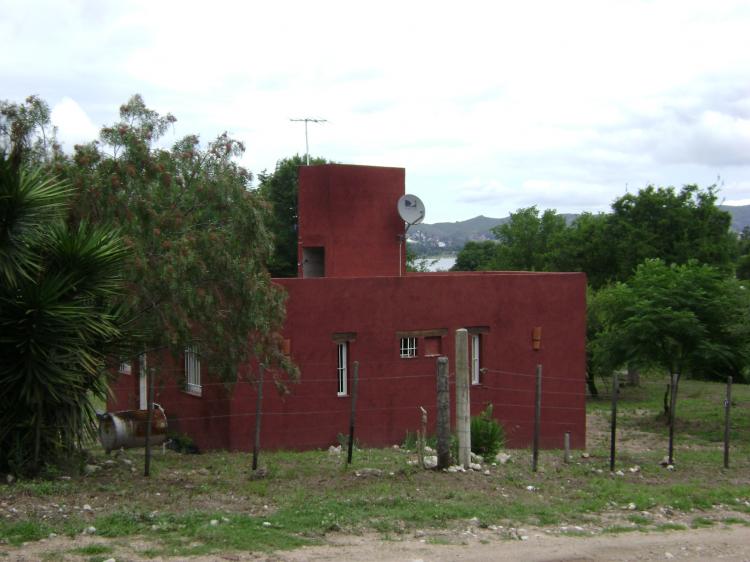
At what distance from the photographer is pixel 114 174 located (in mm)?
12875

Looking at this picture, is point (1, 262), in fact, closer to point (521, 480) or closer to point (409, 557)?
point (409, 557)

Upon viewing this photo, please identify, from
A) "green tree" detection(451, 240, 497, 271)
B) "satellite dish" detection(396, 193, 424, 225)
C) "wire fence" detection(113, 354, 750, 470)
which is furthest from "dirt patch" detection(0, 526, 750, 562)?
"green tree" detection(451, 240, 497, 271)

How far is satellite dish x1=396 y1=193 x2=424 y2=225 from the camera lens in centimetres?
2084

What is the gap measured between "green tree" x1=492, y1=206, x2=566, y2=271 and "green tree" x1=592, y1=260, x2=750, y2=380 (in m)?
31.8

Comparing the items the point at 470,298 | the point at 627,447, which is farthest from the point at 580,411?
the point at 470,298

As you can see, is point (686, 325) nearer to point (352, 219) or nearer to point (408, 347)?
point (408, 347)

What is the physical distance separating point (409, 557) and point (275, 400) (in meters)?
9.60

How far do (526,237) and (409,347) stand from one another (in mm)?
43357

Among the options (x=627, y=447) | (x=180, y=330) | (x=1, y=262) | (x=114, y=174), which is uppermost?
(x=114, y=174)

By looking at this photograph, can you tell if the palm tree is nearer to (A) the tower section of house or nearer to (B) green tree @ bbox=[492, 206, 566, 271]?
(A) the tower section of house

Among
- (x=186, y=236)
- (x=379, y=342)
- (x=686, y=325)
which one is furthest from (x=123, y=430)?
(x=686, y=325)

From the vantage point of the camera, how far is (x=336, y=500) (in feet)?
33.7

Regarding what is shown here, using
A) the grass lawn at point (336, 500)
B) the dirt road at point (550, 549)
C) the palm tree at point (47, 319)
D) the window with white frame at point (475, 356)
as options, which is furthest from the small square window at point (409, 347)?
the dirt road at point (550, 549)

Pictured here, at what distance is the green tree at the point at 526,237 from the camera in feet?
194
